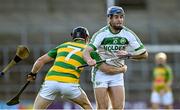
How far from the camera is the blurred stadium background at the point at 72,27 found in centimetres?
2089

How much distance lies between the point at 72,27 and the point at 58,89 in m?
12.6

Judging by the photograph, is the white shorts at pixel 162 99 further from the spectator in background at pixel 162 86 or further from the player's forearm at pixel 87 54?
the player's forearm at pixel 87 54

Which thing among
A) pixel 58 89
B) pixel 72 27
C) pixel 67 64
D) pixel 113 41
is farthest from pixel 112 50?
pixel 72 27

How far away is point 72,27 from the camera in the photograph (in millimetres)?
23219

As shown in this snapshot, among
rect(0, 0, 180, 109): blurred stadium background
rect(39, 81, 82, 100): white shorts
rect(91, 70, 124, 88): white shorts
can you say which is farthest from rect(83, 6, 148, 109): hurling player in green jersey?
rect(0, 0, 180, 109): blurred stadium background

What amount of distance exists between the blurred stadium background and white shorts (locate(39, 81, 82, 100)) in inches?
284

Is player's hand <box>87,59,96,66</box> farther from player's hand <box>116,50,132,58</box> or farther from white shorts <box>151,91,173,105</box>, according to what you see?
white shorts <box>151,91,173,105</box>

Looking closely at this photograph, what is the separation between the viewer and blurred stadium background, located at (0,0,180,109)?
2089 cm

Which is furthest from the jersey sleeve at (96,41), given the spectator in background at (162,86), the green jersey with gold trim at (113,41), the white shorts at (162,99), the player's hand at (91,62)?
the white shorts at (162,99)

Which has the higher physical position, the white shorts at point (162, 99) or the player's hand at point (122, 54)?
the player's hand at point (122, 54)

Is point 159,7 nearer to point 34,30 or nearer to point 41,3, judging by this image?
point 41,3

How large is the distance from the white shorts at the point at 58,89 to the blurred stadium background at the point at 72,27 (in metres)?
7.22

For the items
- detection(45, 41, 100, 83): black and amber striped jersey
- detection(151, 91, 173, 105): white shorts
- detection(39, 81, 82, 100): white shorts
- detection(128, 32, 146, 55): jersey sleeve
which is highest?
detection(128, 32, 146, 55): jersey sleeve

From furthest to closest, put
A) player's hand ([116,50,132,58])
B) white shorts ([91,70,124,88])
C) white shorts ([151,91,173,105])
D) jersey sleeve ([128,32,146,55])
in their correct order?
white shorts ([151,91,173,105]), white shorts ([91,70,124,88]), jersey sleeve ([128,32,146,55]), player's hand ([116,50,132,58])
